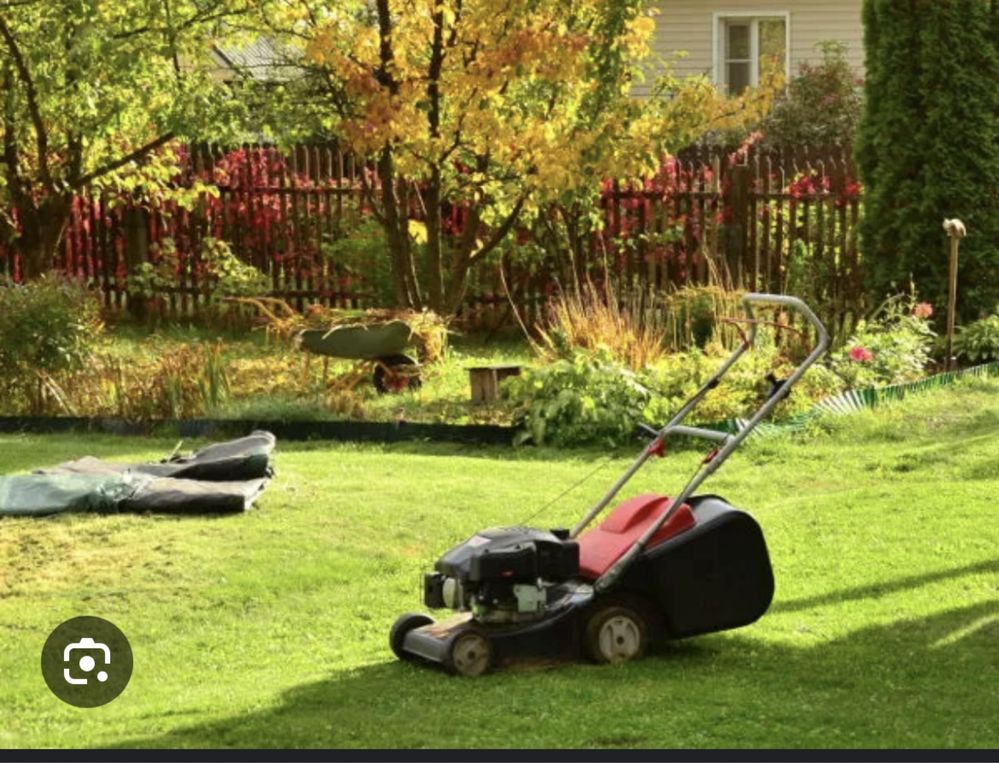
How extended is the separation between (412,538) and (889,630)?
306cm

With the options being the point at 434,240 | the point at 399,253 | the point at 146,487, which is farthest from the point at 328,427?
the point at 434,240

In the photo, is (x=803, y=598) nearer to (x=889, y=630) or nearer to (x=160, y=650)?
(x=889, y=630)

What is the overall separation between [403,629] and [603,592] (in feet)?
2.68

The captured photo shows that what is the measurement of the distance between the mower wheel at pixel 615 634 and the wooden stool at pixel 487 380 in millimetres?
7092

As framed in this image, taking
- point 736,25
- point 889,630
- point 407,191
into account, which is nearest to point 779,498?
point 889,630

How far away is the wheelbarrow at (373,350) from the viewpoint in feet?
48.6

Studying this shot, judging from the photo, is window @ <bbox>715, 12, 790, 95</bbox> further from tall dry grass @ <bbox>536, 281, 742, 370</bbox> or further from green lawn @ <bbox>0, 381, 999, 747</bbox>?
green lawn @ <bbox>0, 381, 999, 747</bbox>

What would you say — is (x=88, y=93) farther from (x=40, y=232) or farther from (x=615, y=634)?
(x=615, y=634)

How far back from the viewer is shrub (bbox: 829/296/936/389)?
48.9 ft

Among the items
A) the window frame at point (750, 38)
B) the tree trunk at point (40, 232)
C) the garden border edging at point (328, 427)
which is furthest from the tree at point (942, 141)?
the window frame at point (750, 38)

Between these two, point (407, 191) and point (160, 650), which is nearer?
point (160, 650)

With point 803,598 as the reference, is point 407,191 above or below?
above

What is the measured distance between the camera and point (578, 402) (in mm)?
13570

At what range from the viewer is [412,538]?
10.5 metres
